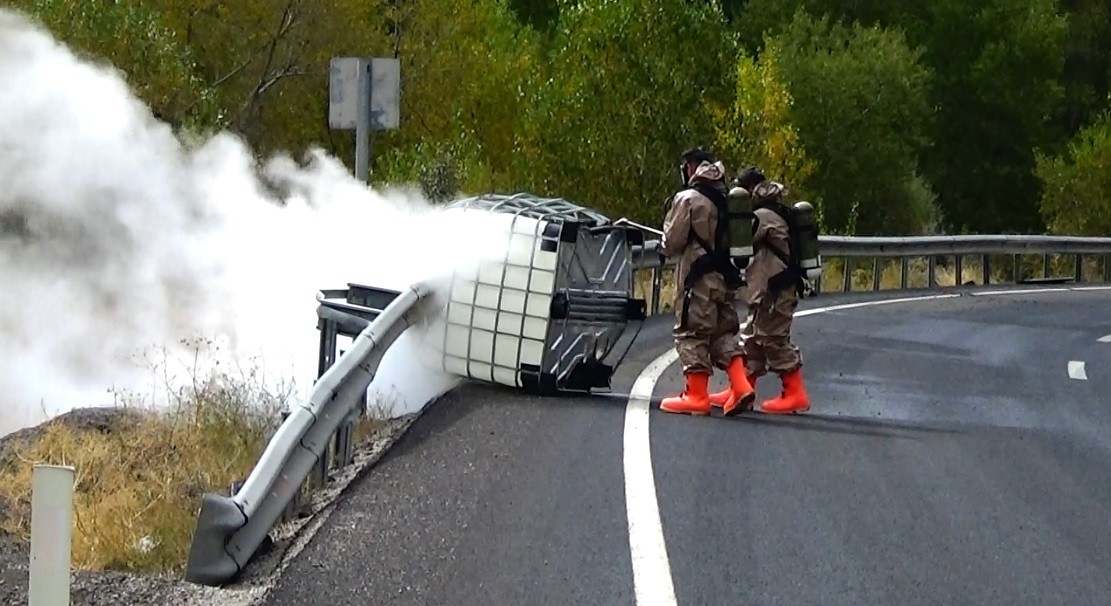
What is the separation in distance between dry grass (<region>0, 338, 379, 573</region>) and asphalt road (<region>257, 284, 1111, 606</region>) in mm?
835

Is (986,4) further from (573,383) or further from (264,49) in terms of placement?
(573,383)

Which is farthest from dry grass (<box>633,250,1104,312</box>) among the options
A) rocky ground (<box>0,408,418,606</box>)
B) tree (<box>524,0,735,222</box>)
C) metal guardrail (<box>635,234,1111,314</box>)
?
rocky ground (<box>0,408,418,606</box>)

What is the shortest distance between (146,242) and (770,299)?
37.5 ft

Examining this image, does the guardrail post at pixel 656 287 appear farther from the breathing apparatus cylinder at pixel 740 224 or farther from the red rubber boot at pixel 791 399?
the breathing apparatus cylinder at pixel 740 224

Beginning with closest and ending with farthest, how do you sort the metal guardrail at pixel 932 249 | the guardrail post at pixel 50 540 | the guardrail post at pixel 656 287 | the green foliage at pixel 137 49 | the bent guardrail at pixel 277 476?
the guardrail post at pixel 50 540, the bent guardrail at pixel 277 476, the guardrail post at pixel 656 287, the metal guardrail at pixel 932 249, the green foliage at pixel 137 49

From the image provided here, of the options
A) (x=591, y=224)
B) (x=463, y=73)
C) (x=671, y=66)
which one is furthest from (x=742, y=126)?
(x=591, y=224)

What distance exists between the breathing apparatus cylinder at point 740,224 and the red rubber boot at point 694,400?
2.72 feet

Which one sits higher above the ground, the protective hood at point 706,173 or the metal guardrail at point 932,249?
the protective hood at point 706,173

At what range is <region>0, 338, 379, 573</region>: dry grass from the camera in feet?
27.6

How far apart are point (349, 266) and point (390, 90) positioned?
1464mm

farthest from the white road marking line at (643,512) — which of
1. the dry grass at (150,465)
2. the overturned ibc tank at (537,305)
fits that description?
the dry grass at (150,465)

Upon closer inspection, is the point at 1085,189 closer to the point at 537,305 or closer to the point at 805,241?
the point at 805,241

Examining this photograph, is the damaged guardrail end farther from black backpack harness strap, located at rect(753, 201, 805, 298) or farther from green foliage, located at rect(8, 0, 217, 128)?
green foliage, located at rect(8, 0, 217, 128)

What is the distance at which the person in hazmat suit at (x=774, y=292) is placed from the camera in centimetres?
1267
